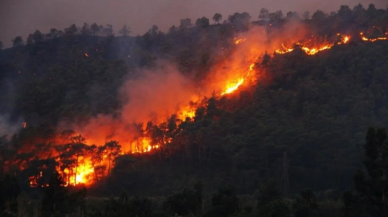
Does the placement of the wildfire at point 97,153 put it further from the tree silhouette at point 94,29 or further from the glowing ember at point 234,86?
the tree silhouette at point 94,29

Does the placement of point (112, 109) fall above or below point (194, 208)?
above

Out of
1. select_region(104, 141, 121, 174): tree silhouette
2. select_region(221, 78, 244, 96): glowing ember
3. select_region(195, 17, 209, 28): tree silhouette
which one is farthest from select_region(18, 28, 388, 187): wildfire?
select_region(195, 17, 209, 28): tree silhouette

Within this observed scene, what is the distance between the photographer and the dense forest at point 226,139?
24.5 m

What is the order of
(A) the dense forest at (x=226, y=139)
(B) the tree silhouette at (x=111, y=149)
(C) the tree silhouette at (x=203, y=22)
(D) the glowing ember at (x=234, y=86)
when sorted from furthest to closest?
(C) the tree silhouette at (x=203, y=22), (D) the glowing ember at (x=234, y=86), (B) the tree silhouette at (x=111, y=149), (A) the dense forest at (x=226, y=139)

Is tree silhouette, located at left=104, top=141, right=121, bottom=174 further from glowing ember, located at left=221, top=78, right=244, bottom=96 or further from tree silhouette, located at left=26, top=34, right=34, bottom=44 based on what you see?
tree silhouette, located at left=26, top=34, right=34, bottom=44

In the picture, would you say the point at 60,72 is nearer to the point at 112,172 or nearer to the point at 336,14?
the point at 112,172

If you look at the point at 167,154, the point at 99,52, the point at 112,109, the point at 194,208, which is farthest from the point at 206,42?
the point at 194,208

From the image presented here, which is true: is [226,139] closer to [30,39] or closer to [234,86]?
[234,86]

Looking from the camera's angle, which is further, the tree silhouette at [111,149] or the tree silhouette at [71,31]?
the tree silhouette at [71,31]

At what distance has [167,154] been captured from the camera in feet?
136

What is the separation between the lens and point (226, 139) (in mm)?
39531

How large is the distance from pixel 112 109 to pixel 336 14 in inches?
1201

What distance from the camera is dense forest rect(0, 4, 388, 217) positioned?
80.4 feet

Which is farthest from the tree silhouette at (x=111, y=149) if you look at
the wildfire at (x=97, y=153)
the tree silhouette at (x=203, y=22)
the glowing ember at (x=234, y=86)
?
the tree silhouette at (x=203, y=22)
